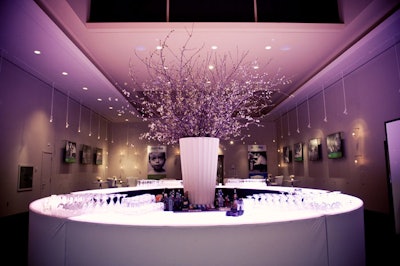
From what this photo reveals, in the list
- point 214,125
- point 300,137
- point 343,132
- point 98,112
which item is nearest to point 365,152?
point 343,132

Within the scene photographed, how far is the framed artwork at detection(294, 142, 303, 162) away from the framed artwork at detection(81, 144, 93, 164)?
867cm

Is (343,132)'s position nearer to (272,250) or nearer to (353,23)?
(353,23)

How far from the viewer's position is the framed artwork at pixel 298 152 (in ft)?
38.4

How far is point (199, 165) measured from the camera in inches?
143

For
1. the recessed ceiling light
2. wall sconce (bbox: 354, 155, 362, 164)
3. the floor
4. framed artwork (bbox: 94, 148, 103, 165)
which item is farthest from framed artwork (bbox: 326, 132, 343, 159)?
framed artwork (bbox: 94, 148, 103, 165)

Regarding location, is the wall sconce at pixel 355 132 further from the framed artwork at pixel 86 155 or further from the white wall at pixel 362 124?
the framed artwork at pixel 86 155

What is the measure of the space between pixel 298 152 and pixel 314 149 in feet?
5.43

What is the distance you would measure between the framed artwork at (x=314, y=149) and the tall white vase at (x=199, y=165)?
7.50 m

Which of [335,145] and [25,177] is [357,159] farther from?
[25,177]

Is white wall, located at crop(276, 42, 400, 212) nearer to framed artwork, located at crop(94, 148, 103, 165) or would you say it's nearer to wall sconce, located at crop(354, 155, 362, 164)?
wall sconce, located at crop(354, 155, 362, 164)

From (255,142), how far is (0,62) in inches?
459

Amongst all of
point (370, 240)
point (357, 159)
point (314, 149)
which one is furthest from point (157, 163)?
point (370, 240)

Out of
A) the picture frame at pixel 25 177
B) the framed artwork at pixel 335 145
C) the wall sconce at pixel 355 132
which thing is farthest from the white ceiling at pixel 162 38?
the picture frame at pixel 25 177

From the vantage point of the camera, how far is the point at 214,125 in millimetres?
3646
